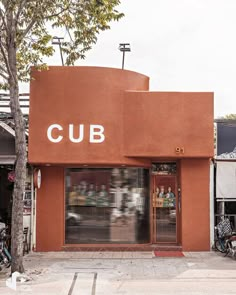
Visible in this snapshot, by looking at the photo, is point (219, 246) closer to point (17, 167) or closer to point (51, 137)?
point (51, 137)

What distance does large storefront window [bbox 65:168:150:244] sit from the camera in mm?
16297

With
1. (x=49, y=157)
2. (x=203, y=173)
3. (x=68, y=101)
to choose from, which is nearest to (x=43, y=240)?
(x=49, y=157)

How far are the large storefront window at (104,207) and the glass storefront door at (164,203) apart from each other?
1.46 ft

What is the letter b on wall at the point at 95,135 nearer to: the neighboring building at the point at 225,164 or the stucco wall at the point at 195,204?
the stucco wall at the point at 195,204

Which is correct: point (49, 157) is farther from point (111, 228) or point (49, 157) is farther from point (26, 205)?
point (111, 228)

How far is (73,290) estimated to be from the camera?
10.7 m

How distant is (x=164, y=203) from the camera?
55.2 feet

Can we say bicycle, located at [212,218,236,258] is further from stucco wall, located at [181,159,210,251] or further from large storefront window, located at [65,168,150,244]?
large storefront window, located at [65,168,150,244]

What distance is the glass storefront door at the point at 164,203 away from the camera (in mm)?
16688

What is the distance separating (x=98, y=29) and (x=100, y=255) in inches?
263

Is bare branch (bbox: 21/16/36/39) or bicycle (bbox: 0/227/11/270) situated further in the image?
bicycle (bbox: 0/227/11/270)

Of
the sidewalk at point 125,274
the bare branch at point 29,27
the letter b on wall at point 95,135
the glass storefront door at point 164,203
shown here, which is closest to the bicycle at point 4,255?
the sidewalk at point 125,274

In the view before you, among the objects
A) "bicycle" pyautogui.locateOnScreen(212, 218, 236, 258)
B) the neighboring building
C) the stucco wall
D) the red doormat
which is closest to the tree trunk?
the red doormat

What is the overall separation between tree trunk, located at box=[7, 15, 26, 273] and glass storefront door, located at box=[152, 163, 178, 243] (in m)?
5.86
